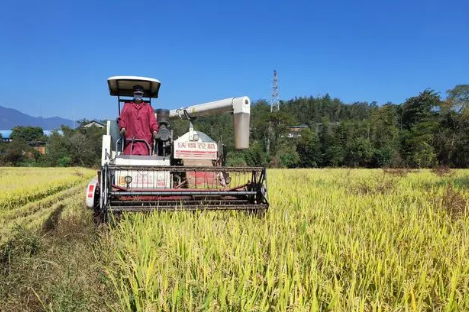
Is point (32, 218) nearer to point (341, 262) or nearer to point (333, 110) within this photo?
point (341, 262)

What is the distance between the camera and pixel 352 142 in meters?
42.8

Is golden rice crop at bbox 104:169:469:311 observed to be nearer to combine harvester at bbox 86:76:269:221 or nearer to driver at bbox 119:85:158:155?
combine harvester at bbox 86:76:269:221

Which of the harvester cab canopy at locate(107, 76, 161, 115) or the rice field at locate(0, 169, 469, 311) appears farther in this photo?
the harvester cab canopy at locate(107, 76, 161, 115)

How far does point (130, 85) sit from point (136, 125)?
1173 mm

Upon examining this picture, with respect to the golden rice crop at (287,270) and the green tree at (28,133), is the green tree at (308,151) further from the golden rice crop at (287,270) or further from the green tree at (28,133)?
the green tree at (28,133)

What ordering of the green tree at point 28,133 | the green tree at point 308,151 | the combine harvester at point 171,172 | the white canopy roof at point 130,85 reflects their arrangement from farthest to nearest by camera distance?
the green tree at point 28,133 < the green tree at point 308,151 < the white canopy roof at point 130,85 < the combine harvester at point 171,172

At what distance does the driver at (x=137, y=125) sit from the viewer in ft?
19.7

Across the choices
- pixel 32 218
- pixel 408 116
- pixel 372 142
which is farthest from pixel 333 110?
pixel 32 218

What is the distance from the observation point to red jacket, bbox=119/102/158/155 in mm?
6020

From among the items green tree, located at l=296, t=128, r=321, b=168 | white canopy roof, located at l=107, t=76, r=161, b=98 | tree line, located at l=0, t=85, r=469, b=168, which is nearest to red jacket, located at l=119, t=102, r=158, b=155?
white canopy roof, located at l=107, t=76, r=161, b=98

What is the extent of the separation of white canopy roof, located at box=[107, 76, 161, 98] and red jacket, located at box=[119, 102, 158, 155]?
60 centimetres

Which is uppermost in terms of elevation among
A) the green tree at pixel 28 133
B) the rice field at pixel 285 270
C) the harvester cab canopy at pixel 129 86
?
the green tree at pixel 28 133

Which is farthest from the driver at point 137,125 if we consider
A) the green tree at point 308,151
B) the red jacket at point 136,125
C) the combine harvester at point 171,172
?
the green tree at point 308,151

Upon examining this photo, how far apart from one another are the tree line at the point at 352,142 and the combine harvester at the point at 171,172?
86.9ft
